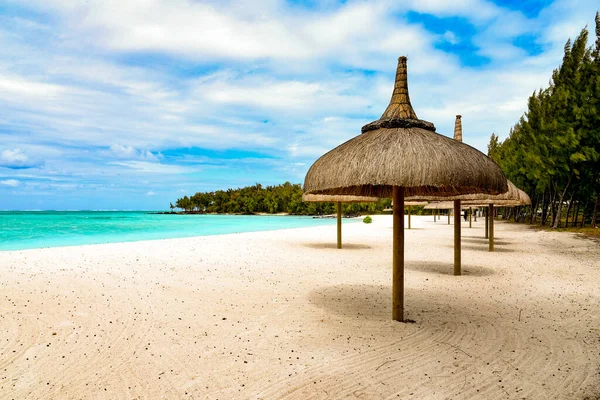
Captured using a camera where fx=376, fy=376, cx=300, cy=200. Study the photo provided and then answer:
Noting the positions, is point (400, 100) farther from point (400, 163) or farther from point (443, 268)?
point (443, 268)

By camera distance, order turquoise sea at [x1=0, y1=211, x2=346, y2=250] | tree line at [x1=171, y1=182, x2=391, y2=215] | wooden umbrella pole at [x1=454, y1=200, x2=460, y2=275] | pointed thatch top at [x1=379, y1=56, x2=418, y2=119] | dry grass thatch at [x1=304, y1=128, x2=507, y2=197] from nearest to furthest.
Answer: dry grass thatch at [x1=304, y1=128, x2=507, y2=197] < pointed thatch top at [x1=379, y1=56, x2=418, y2=119] < wooden umbrella pole at [x1=454, y1=200, x2=460, y2=275] < turquoise sea at [x1=0, y1=211, x2=346, y2=250] < tree line at [x1=171, y1=182, x2=391, y2=215]

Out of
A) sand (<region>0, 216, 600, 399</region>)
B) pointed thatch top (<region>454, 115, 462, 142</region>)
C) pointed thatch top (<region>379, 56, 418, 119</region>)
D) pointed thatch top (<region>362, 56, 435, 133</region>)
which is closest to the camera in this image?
sand (<region>0, 216, 600, 399</region>)

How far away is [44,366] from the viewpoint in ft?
10.5

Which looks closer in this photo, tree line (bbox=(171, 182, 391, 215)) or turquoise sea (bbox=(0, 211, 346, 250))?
turquoise sea (bbox=(0, 211, 346, 250))

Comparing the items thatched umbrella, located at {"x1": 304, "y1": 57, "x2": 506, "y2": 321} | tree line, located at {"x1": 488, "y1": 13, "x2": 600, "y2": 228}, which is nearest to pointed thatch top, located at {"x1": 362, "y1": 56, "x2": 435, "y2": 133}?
thatched umbrella, located at {"x1": 304, "y1": 57, "x2": 506, "y2": 321}

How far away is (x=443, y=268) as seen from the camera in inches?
325

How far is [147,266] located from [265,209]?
8948 cm

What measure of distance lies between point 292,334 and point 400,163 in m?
2.08

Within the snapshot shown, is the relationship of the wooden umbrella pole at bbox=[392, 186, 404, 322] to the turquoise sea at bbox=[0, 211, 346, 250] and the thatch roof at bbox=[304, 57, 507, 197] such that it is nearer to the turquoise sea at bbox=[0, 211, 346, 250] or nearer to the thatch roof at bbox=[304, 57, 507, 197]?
Answer: the thatch roof at bbox=[304, 57, 507, 197]

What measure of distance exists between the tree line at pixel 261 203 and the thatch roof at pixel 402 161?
2740 inches

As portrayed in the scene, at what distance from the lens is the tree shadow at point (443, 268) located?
25.1 feet

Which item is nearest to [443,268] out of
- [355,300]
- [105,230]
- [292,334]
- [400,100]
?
[355,300]

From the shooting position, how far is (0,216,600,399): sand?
289 centimetres

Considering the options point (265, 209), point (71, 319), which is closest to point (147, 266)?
point (71, 319)
